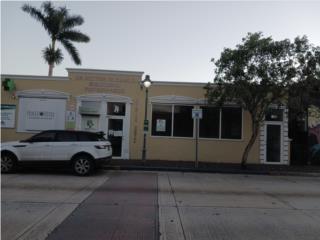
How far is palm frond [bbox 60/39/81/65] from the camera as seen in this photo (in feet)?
88.1

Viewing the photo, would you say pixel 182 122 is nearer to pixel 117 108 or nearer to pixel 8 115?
pixel 117 108

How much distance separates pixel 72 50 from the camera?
88.6 ft

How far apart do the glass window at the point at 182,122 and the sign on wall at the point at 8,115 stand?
8877 mm

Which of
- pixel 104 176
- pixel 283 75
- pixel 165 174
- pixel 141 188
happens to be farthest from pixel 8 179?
pixel 283 75

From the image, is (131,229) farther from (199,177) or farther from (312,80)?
(312,80)

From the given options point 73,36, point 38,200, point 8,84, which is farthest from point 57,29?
point 38,200

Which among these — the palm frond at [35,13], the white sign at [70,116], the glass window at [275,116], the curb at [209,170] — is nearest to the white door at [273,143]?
the glass window at [275,116]

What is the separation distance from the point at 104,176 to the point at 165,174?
8.74ft

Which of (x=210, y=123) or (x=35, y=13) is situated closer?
(x=210, y=123)

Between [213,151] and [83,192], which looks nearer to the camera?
[83,192]

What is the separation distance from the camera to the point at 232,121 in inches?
748

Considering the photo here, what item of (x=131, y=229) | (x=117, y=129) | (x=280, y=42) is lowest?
(x=131, y=229)

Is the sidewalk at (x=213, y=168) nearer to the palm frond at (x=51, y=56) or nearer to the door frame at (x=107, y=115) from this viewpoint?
the door frame at (x=107, y=115)

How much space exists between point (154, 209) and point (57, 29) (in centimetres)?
2186
